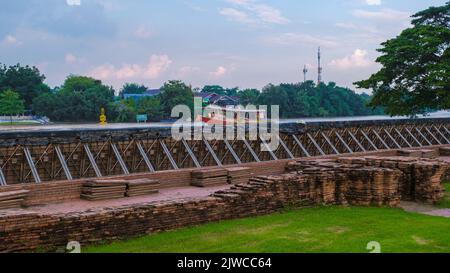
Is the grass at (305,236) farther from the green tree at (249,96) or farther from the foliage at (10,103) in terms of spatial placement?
the green tree at (249,96)

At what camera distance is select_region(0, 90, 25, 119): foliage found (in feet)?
185

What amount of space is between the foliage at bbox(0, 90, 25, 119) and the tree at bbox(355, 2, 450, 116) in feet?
134

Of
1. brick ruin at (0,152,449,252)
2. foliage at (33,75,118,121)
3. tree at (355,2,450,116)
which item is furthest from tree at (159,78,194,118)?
brick ruin at (0,152,449,252)

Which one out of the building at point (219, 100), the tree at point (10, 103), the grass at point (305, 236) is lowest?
the grass at point (305, 236)

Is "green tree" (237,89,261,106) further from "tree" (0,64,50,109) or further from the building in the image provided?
"tree" (0,64,50,109)

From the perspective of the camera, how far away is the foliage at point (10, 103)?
56.3 m

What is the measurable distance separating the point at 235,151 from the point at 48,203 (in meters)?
10.3

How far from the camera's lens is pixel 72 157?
18.0 metres

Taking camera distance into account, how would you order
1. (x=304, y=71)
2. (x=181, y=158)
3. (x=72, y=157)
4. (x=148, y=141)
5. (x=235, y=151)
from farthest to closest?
1. (x=304, y=71)
2. (x=235, y=151)
3. (x=181, y=158)
4. (x=148, y=141)
5. (x=72, y=157)

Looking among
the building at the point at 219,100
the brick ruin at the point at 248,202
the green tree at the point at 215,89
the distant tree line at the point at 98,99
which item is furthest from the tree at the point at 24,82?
the brick ruin at the point at 248,202

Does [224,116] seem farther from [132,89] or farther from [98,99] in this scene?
[132,89]

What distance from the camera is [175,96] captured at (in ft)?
200
